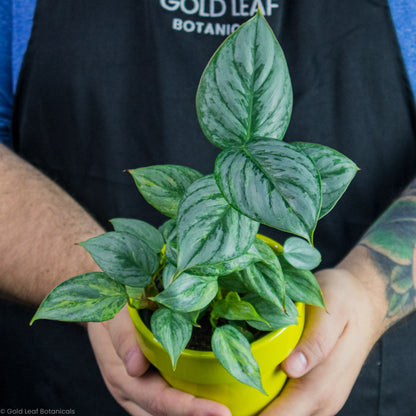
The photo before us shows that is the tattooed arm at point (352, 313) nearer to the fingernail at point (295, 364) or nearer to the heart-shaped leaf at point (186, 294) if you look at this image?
the fingernail at point (295, 364)

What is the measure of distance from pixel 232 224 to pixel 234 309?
0.11 metres

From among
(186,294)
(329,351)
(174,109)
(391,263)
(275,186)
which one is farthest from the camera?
(174,109)

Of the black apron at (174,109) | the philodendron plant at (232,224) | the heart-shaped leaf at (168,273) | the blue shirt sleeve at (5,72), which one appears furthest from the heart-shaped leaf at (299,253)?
the blue shirt sleeve at (5,72)

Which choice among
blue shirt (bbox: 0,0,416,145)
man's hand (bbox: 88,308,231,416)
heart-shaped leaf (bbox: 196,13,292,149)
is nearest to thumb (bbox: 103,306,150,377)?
man's hand (bbox: 88,308,231,416)

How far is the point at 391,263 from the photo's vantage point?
0.64 meters

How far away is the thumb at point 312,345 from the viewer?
1.41 ft

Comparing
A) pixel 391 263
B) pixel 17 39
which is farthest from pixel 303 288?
pixel 17 39

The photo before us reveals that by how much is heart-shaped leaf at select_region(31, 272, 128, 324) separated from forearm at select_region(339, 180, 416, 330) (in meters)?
0.38

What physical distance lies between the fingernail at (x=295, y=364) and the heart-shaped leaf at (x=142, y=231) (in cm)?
17

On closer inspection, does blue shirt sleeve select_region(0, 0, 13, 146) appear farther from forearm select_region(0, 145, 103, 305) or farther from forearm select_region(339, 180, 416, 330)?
forearm select_region(339, 180, 416, 330)

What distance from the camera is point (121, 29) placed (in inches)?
29.2

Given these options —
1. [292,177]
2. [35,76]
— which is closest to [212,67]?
[292,177]

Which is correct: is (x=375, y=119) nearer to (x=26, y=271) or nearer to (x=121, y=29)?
(x=121, y=29)

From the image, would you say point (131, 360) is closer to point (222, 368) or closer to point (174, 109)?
point (222, 368)
